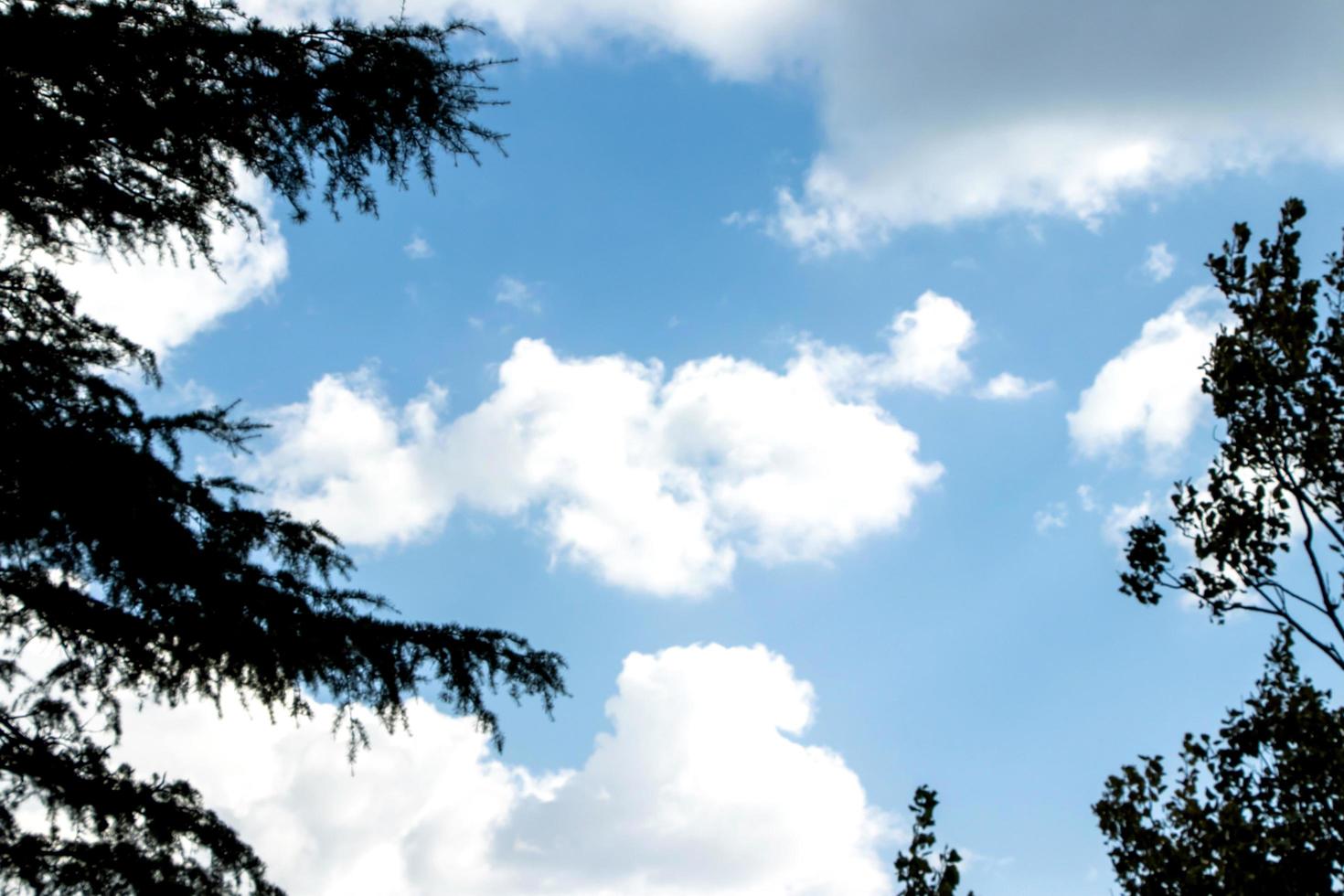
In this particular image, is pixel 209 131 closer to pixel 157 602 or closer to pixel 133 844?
pixel 157 602

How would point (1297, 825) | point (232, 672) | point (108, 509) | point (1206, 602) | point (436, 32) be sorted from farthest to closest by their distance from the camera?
1. point (1206, 602)
2. point (1297, 825)
3. point (436, 32)
4. point (232, 672)
5. point (108, 509)

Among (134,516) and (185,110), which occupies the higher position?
(185,110)

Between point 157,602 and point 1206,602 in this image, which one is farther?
point 1206,602

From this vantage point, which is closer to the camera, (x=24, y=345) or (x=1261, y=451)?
(x=24, y=345)

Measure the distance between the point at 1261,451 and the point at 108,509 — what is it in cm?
1016

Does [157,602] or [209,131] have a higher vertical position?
[209,131]

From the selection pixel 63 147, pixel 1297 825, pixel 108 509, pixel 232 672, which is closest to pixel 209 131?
pixel 63 147

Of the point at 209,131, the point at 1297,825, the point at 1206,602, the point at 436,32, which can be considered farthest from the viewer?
the point at 1206,602

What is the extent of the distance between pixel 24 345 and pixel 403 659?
282cm

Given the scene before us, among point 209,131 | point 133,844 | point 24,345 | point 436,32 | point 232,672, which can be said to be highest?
point 436,32

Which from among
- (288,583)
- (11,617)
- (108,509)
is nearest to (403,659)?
(288,583)

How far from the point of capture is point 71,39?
6199mm

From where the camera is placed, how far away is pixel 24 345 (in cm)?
586

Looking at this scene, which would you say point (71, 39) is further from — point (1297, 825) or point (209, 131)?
point (1297, 825)
